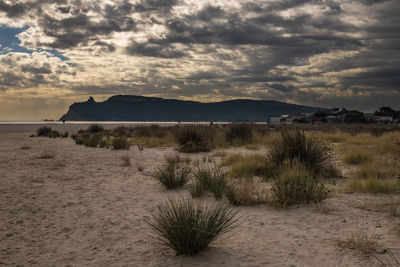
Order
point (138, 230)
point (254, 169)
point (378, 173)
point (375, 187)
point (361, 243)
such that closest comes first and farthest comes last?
point (361, 243)
point (138, 230)
point (375, 187)
point (378, 173)
point (254, 169)

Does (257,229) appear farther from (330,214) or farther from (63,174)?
(63,174)

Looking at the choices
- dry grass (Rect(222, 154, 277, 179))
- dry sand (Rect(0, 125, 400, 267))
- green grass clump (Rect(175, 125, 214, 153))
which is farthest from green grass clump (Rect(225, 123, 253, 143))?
dry sand (Rect(0, 125, 400, 267))

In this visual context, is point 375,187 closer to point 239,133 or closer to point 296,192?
point 296,192

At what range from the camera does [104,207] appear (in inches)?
270

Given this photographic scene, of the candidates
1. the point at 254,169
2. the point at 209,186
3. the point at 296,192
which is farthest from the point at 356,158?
the point at 209,186

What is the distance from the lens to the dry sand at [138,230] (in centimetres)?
409

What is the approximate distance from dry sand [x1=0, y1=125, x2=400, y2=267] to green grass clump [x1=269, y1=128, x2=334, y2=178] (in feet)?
7.78

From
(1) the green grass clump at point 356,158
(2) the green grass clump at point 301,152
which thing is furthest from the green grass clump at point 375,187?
(1) the green grass clump at point 356,158

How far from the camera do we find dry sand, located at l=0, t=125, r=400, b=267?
4.09 meters

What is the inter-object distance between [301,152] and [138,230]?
616 centimetres

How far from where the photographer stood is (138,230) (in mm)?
5297

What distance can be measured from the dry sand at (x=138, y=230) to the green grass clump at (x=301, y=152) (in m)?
2.37

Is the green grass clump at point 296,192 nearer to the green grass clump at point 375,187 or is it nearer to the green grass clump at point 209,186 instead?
the green grass clump at point 209,186

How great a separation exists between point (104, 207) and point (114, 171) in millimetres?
5055
